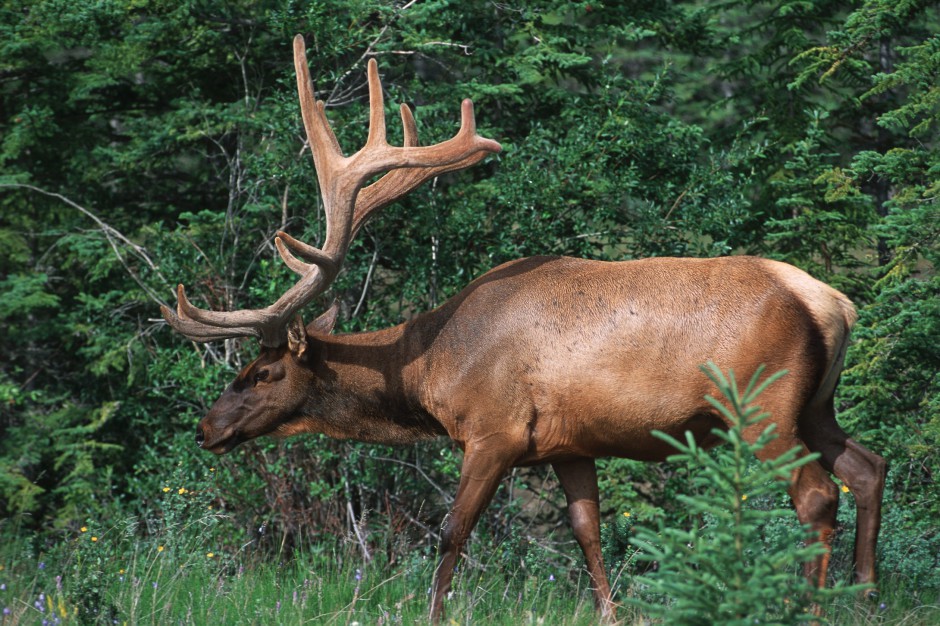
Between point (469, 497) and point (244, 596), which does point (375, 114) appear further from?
point (244, 596)

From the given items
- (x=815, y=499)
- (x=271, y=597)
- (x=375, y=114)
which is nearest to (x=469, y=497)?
(x=271, y=597)

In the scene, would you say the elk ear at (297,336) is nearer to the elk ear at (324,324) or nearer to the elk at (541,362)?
the elk at (541,362)

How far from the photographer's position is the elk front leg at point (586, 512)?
6504mm

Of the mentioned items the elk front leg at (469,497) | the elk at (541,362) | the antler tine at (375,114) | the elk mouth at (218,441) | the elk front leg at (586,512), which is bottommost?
the elk front leg at (586,512)

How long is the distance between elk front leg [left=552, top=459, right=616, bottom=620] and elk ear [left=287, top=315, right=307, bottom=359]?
1.76m

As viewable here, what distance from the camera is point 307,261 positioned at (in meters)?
6.72

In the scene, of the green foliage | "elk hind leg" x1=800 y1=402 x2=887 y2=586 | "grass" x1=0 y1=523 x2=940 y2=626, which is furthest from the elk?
the green foliage

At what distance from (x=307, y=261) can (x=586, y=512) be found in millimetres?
2330

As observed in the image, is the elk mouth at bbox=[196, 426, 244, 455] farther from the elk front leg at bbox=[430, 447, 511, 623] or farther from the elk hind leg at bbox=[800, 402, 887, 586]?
the elk hind leg at bbox=[800, 402, 887, 586]

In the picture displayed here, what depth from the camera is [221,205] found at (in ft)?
34.6

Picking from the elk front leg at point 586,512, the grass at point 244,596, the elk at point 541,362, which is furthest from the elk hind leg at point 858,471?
the grass at point 244,596

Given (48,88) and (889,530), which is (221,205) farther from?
(889,530)

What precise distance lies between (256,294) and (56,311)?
3042mm

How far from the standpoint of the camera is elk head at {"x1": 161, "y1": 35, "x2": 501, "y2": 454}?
21.5 feet
